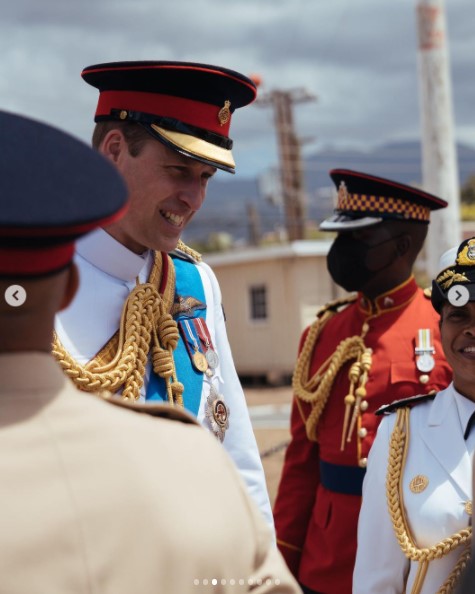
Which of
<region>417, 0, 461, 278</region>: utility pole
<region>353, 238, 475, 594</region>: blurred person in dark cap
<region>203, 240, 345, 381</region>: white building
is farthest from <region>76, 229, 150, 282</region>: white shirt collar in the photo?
<region>203, 240, 345, 381</region>: white building

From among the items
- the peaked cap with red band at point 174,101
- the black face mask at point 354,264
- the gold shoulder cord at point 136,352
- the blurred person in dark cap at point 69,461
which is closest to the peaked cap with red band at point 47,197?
the blurred person in dark cap at point 69,461

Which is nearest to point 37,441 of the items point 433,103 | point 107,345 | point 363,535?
point 107,345

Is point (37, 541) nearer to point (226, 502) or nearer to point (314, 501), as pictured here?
point (226, 502)

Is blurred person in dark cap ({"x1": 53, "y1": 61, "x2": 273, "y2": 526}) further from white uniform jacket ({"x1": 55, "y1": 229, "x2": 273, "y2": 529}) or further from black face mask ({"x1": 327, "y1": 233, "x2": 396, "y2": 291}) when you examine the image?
black face mask ({"x1": 327, "y1": 233, "x2": 396, "y2": 291})

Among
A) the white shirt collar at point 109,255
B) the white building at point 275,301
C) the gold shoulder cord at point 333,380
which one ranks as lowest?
the white building at point 275,301

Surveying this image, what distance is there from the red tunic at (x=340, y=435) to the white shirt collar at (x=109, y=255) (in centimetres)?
140

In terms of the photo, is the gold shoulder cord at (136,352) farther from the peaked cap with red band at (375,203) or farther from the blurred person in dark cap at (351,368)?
the peaked cap with red band at (375,203)

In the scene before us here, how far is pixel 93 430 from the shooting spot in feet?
5.00

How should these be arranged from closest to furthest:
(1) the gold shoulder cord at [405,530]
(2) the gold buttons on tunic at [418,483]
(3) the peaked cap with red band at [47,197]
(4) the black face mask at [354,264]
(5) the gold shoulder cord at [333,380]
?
(3) the peaked cap with red band at [47,197], (1) the gold shoulder cord at [405,530], (2) the gold buttons on tunic at [418,483], (5) the gold shoulder cord at [333,380], (4) the black face mask at [354,264]

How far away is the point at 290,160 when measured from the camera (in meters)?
31.8

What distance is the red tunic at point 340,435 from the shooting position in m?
3.91

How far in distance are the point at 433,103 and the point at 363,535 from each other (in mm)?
12400

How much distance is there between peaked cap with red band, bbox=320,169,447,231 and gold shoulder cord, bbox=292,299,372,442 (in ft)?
1.51

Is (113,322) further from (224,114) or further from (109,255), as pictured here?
(224,114)
